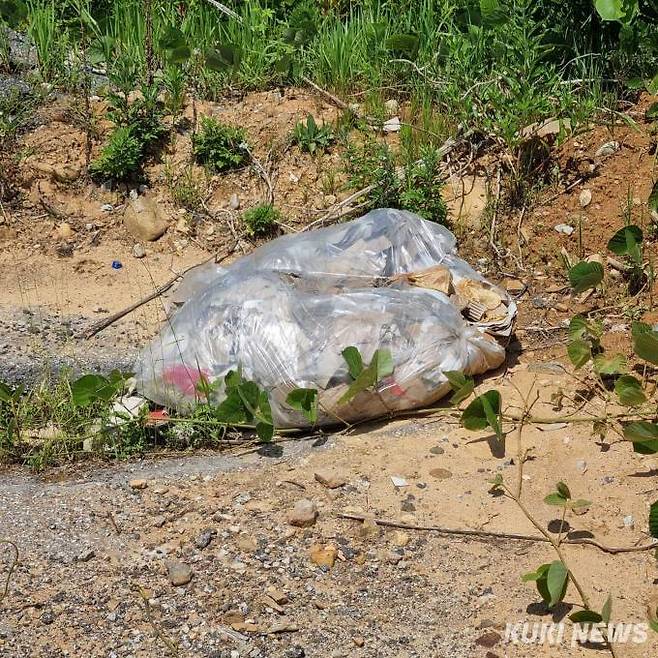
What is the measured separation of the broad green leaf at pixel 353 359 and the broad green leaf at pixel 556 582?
1102 mm

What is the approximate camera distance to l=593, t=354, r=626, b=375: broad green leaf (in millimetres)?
3783

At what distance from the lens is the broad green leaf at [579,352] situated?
12.5 ft

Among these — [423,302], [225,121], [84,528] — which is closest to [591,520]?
[423,302]

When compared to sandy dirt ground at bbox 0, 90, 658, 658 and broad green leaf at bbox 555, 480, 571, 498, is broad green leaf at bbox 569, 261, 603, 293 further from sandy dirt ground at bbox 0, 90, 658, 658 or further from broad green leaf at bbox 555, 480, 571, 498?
broad green leaf at bbox 555, 480, 571, 498

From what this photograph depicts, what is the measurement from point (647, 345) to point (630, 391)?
0.30 m

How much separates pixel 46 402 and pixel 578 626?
1.99m

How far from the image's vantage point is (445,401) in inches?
154

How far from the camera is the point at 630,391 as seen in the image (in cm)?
356

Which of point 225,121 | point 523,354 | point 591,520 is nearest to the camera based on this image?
A: point 591,520

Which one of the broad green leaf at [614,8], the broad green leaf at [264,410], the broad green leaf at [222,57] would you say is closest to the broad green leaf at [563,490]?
the broad green leaf at [264,410]

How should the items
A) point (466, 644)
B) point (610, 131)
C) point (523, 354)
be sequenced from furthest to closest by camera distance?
point (610, 131) → point (523, 354) → point (466, 644)

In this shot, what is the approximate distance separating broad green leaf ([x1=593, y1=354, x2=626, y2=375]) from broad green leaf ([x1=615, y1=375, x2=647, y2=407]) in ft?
0.59

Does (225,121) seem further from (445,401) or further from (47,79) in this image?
(445,401)

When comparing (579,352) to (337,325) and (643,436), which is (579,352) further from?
(337,325)
